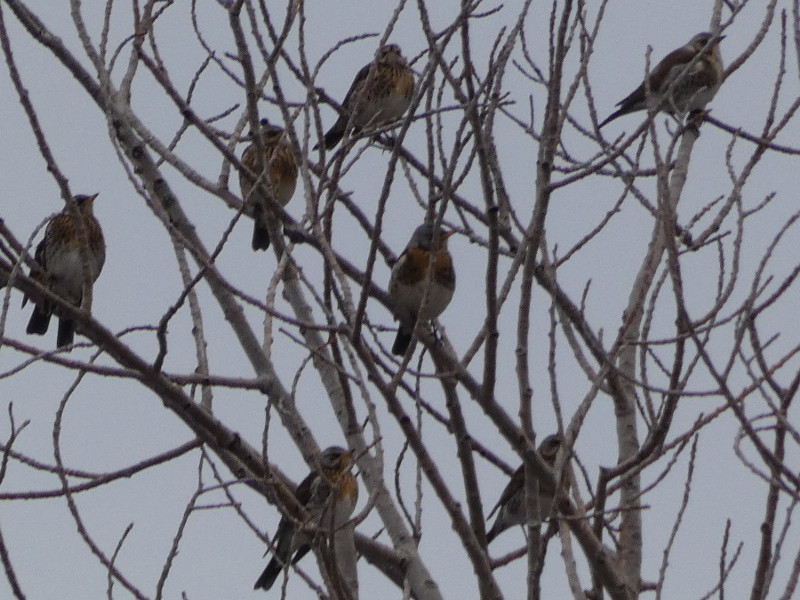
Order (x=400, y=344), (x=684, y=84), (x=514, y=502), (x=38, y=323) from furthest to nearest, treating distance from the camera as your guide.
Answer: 1. (x=684, y=84)
2. (x=514, y=502)
3. (x=38, y=323)
4. (x=400, y=344)

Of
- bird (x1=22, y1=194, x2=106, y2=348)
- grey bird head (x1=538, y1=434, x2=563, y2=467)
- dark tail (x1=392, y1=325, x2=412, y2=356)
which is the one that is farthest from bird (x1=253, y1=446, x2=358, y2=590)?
bird (x1=22, y1=194, x2=106, y2=348)

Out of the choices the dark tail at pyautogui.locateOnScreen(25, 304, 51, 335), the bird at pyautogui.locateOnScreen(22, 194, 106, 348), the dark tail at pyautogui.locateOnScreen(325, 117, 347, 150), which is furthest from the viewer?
the dark tail at pyautogui.locateOnScreen(325, 117, 347, 150)

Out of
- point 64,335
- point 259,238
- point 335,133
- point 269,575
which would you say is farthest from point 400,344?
point 335,133

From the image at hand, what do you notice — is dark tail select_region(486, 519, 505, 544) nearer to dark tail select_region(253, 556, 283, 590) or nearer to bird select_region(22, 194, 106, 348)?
dark tail select_region(253, 556, 283, 590)

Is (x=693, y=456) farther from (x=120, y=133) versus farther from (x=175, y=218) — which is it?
(x=120, y=133)

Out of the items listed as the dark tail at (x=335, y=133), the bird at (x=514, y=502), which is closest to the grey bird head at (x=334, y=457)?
the bird at (x=514, y=502)

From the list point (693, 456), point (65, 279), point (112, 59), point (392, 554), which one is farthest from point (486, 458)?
point (65, 279)

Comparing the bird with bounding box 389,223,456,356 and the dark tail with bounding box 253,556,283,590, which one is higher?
the bird with bounding box 389,223,456,356

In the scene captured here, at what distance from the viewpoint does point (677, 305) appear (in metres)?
3.53

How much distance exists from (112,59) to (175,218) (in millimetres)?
649

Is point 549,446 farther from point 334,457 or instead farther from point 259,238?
point 259,238

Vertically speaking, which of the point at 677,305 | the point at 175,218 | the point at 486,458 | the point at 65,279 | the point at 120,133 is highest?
the point at 65,279

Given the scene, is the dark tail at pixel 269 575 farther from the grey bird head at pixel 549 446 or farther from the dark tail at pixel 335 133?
the dark tail at pixel 335 133

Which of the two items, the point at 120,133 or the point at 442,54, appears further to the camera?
the point at 120,133
